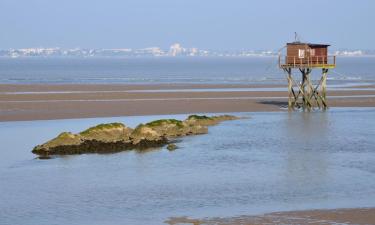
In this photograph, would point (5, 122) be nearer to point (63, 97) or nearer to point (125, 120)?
point (125, 120)

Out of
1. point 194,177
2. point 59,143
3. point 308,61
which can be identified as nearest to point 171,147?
point 59,143

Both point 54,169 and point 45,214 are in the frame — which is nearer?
point 45,214

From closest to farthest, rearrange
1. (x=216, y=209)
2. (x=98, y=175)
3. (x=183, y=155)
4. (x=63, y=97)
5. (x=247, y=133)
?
(x=216, y=209) → (x=98, y=175) → (x=183, y=155) → (x=247, y=133) → (x=63, y=97)

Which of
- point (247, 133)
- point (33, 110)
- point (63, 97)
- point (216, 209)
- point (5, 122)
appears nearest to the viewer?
point (216, 209)

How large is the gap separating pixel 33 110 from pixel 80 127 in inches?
388


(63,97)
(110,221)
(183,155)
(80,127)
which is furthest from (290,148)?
(63,97)

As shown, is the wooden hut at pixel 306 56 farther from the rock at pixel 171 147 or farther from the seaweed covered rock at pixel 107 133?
the rock at pixel 171 147

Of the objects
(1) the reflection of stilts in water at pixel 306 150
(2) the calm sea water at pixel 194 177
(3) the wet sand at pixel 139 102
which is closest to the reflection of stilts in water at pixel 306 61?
(3) the wet sand at pixel 139 102

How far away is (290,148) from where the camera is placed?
3030cm

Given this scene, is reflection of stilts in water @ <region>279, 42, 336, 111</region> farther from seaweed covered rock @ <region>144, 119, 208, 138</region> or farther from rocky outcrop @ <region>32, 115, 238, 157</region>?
rocky outcrop @ <region>32, 115, 238, 157</region>

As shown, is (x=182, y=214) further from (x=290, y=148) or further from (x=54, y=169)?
(x=290, y=148)

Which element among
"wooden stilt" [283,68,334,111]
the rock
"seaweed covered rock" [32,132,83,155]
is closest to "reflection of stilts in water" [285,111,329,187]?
"wooden stilt" [283,68,334,111]

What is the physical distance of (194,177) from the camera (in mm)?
23922

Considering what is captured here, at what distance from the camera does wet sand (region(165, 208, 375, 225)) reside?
1777cm
